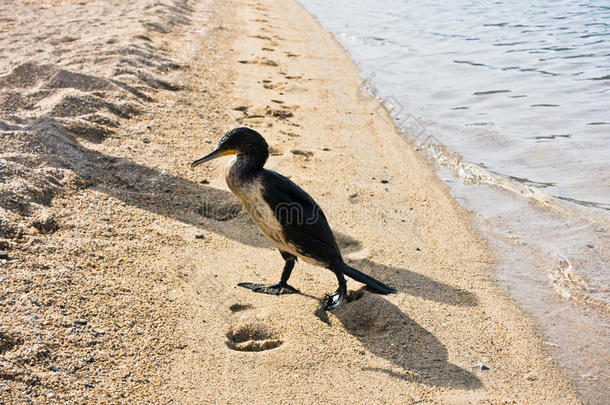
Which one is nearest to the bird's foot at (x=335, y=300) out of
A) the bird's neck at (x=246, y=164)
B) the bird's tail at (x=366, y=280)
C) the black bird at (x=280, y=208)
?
the black bird at (x=280, y=208)

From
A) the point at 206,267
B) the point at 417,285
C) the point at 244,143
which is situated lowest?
the point at 417,285

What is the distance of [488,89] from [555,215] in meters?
4.10

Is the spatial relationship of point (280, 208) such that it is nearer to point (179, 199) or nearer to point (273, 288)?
point (273, 288)

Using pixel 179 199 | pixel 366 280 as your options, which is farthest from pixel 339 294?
pixel 179 199

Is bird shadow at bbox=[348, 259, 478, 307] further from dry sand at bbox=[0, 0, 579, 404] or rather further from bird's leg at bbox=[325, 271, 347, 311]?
bird's leg at bbox=[325, 271, 347, 311]

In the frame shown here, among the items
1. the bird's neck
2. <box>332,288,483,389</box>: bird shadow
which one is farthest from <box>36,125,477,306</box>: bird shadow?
the bird's neck

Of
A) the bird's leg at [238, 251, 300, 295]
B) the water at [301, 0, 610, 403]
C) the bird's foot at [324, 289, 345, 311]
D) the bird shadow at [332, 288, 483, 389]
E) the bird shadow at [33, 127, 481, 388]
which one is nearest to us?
the bird shadow at [332, 288, 483, 389]

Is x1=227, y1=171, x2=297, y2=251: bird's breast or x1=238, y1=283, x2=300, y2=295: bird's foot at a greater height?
x1=227, y1=171, x2=297, y2=251: bird's breast

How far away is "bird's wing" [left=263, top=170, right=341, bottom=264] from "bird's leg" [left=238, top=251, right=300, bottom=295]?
29 cm

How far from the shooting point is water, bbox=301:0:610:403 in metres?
Result: 3.58

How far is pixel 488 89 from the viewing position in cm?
820

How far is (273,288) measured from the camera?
133 inches

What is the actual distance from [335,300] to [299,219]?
59cm

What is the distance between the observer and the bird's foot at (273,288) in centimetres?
336
